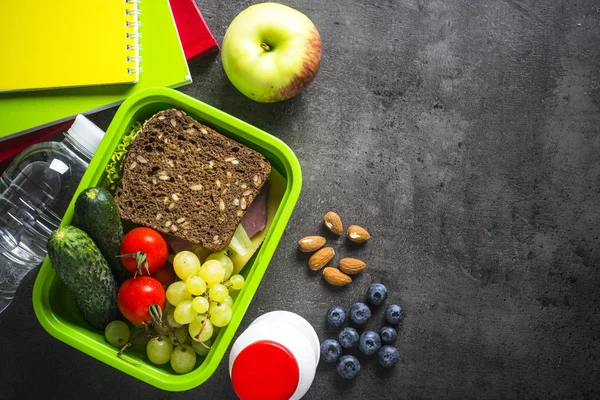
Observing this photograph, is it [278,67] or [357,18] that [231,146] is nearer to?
[278,67]

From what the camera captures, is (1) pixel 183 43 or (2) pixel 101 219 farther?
(1) pixel 183 43

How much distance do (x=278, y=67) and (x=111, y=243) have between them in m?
0.44

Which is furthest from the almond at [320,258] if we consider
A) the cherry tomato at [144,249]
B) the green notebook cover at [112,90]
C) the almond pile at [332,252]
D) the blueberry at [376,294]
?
the green notebook cover at [112,90]

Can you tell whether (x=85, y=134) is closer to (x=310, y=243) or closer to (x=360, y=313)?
(x=310, y=243)

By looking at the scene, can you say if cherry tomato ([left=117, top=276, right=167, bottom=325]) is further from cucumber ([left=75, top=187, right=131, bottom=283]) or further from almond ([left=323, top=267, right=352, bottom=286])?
almond ([left=323, top=267, right=352, bottom=286])

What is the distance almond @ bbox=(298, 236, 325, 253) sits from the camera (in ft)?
3.82

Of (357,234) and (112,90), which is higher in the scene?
(112,90)

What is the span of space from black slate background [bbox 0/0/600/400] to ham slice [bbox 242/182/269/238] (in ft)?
0.44

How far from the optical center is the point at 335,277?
1.17 m

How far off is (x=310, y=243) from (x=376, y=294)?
18 centimetres

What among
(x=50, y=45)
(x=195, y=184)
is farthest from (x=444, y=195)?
(x=50, y=45)

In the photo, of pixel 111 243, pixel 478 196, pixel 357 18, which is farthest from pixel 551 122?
pixel 111 243

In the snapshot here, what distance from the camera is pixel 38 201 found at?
3.83ft

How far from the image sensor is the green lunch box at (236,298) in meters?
0.97
